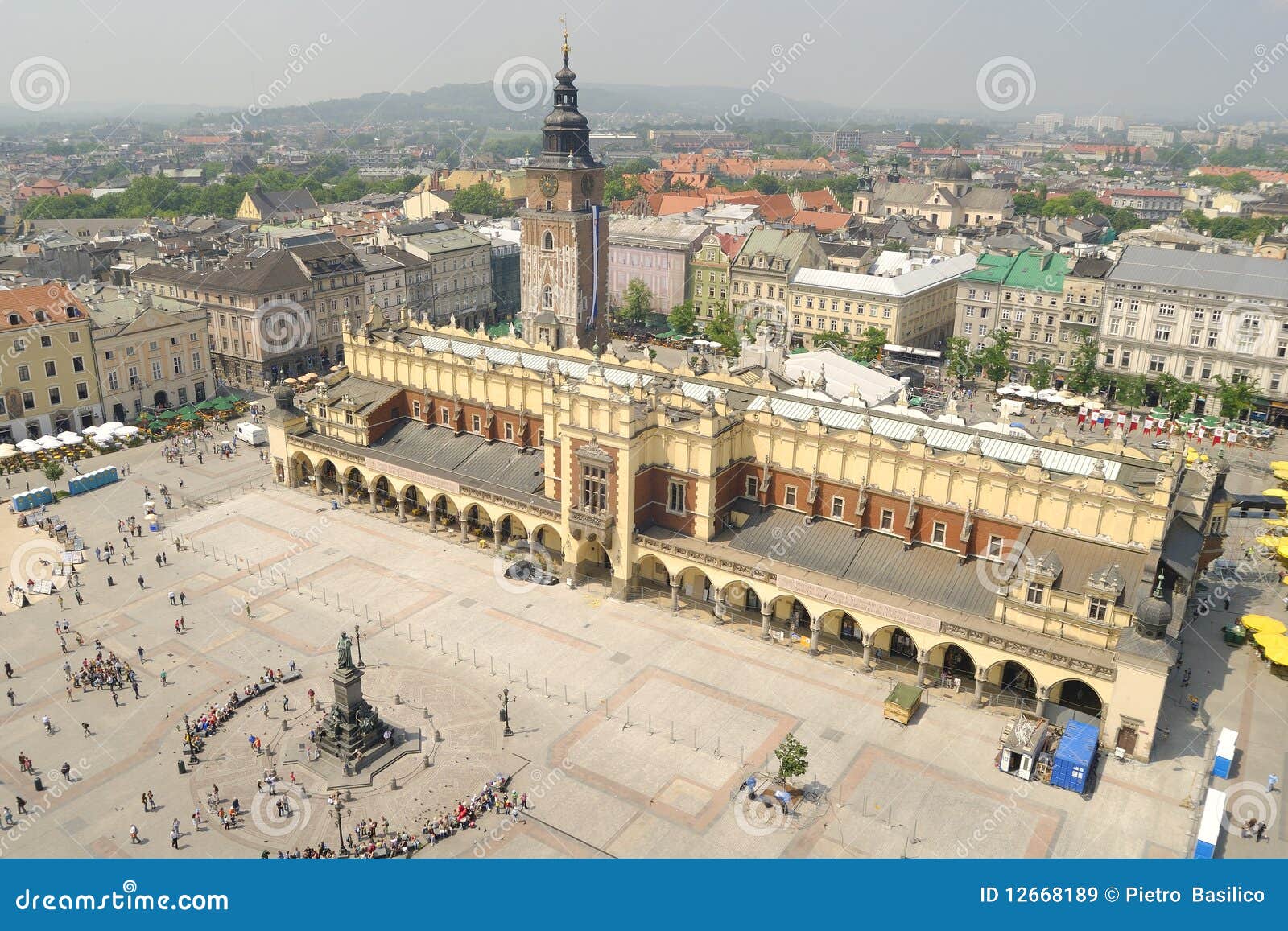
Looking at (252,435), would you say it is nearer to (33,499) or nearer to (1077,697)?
(33,499)

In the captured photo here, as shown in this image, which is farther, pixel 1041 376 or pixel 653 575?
pixel 1041 376

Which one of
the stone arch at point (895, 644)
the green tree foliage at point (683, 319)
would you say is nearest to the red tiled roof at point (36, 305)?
the green tree foliage at point (683, 319)

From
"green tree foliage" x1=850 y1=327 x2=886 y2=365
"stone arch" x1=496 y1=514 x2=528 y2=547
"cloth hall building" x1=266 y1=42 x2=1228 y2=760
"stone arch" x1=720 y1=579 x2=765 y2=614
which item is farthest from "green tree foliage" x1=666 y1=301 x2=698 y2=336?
"stone arch" x1=720 y1=579 x2=765 y2=614

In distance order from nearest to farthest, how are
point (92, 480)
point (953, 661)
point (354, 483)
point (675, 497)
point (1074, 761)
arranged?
point (1074, 761) < point (953, 661) < point (675, 497) < point (354, 483) < point (92, 480)

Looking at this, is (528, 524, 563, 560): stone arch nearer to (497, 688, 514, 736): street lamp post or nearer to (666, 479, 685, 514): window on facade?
(666, 479, 685, 514): window on facade

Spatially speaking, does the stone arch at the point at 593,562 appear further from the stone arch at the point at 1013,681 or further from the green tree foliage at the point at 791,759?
the stone arch at the point at 1013,681

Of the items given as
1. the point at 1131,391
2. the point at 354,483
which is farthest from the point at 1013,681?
the point at 1131,391

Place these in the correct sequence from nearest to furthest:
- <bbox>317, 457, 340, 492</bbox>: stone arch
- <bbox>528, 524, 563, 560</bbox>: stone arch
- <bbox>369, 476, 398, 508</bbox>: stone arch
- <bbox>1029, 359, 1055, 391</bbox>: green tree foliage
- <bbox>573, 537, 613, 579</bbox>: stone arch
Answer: <bbox>573, 537, 613, 579</bbox>: stone arch
<bbox>528, 524, 563, 560</bbox>: stone arch
<bbox>369, 476, 398, 508</bbox>: stone arch
<bbox>317, 457, 340, 492</bbox>: stone arch
<bbox>1029, 359, 1055, 391</bbox>: green tree foliage
